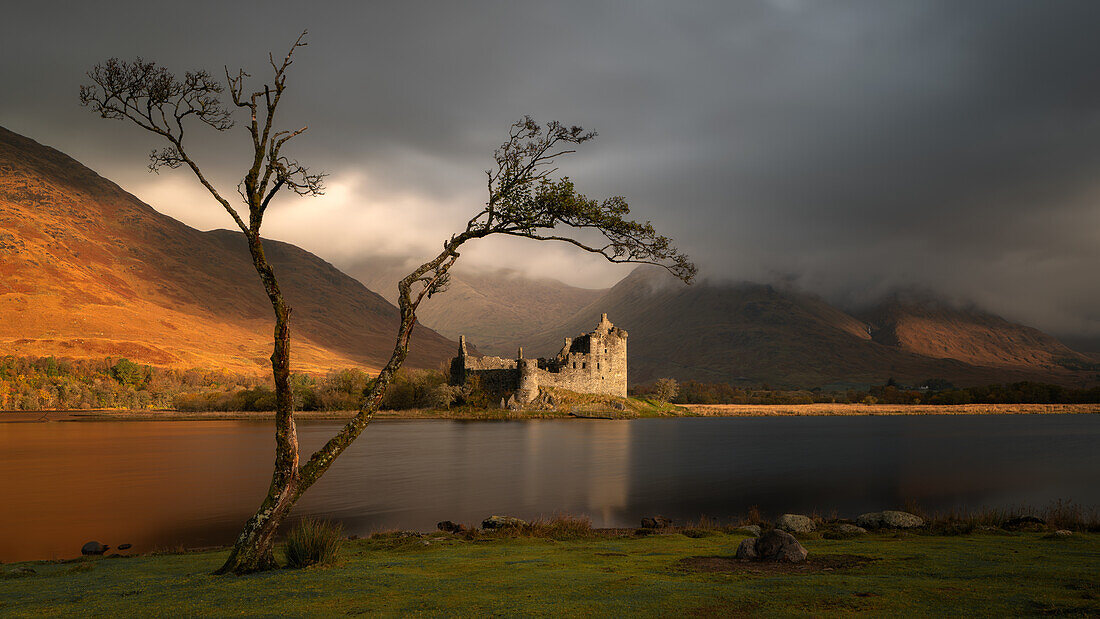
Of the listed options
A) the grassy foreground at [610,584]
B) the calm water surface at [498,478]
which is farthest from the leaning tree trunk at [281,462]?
the calm water surface at [498,478]

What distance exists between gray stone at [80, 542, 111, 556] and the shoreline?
65.3 metres

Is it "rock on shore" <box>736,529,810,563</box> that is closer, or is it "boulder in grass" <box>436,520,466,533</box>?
"rock on shore" <box>736,529,810,563</box>

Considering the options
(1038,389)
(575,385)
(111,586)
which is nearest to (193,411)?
(575,385)

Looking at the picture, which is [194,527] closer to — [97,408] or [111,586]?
[111,586]

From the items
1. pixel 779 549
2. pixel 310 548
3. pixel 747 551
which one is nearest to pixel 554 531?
pixel 747 551

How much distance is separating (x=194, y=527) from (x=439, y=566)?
53.5 ft

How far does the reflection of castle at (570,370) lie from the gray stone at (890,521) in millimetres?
70465

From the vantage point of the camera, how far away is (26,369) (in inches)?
4525

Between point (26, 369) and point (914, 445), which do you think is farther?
point (26, 369)

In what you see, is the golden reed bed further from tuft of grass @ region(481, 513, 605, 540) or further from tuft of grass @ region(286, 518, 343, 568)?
tuft of grass @ region(286, 518, 343, 568)

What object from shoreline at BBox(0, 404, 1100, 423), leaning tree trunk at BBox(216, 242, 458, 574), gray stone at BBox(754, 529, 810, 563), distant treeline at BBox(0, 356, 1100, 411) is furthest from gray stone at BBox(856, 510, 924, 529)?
distant treeline at BBox(0, 356, 1100, 411)

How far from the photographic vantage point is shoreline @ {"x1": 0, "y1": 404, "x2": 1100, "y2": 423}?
87.1m

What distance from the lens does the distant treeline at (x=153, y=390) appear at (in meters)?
99.2

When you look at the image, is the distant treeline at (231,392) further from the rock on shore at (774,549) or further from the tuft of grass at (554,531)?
the rock on shore at (774,549)
